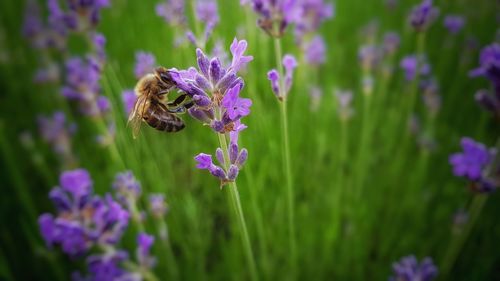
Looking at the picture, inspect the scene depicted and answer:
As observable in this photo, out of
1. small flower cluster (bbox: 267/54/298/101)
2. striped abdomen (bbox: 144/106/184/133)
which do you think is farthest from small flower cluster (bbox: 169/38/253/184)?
striped abdomen (bbox: 144/106/184/133)

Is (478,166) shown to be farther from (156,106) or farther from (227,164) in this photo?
(156,106)

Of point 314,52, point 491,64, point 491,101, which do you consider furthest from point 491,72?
point 314,52

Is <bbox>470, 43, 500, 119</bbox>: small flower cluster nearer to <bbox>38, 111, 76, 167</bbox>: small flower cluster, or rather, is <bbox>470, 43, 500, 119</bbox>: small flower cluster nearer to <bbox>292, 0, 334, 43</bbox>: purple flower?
<bbox>292, 0, 334, 43</bbox>: purple flower

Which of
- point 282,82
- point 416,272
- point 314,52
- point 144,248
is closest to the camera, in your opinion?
point 282,82

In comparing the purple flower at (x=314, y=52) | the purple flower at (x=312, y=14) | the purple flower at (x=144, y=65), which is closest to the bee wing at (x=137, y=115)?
the purple flower at (x=144, y=65)

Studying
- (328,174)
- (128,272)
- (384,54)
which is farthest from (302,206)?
(384,54)

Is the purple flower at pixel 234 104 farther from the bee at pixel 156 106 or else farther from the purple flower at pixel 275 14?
the purple flower at pixel 275 14

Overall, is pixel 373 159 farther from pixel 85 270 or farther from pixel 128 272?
pixel 85 270
